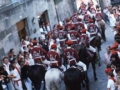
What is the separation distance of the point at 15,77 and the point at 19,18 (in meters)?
7.06

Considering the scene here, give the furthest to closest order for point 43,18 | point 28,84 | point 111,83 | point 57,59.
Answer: point 43,18
point 28,84
point 57,59
point 111,83

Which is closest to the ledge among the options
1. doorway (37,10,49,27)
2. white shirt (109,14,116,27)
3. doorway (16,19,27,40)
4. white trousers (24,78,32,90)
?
doorway (16,19,27,40)

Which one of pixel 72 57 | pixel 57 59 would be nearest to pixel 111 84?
pixel 72 57

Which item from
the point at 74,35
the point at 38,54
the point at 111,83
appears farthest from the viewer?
the point at 74,35

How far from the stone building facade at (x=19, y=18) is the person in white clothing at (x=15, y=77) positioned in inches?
139

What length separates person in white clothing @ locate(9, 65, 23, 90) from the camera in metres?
11.8

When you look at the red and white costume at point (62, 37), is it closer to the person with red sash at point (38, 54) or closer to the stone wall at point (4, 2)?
the person with red sash at point (38, 54)

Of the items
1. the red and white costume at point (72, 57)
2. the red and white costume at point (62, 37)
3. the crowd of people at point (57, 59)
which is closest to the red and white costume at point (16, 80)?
the crowd of people at point (57, 59)

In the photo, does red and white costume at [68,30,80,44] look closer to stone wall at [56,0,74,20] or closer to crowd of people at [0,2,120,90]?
crowd of people at [0,2,120,90]

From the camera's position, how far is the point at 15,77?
11.8 metres

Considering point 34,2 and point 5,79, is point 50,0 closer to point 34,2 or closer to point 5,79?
point 34,2

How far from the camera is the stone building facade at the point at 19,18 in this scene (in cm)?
1610

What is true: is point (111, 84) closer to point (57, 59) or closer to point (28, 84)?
point (57, 59)

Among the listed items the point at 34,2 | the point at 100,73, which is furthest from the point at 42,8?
the point at 100,73
